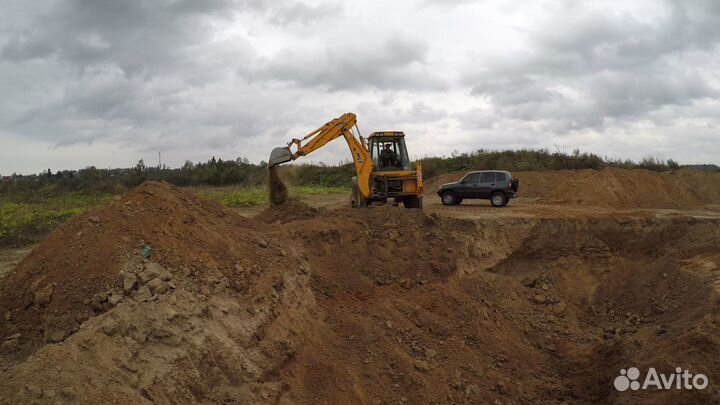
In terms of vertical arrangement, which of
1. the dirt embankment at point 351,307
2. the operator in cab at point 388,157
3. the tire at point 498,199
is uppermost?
the operator in cab at point 388,157

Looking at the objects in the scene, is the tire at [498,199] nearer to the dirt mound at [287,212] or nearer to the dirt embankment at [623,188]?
the dirt embankment at [623,188]

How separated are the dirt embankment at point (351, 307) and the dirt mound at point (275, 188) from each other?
0.44m

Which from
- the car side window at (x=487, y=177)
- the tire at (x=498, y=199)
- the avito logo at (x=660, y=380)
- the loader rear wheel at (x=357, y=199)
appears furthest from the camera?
the car side window at (x=487, y=177)

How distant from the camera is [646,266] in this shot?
43.0 ft

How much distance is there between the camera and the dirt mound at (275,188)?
14108 mm

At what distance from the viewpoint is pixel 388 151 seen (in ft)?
50.1

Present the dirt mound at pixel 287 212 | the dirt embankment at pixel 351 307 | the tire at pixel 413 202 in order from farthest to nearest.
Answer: the tire at pixel 413 202, the dirt mound at pixel 287 212, the dirt embankment at pixel 351 307

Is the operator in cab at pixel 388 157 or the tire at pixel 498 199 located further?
the tire at pixel 498 199

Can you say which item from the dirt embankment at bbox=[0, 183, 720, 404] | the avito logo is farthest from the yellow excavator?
the avito logo

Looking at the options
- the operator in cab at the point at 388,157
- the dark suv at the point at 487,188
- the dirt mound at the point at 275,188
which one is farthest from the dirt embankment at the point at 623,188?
the dirt mound at the point at 275,188

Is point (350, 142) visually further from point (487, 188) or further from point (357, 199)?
point (487, 188)

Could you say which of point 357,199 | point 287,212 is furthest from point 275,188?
point 357,199

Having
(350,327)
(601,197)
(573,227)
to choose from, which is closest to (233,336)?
(350,327)

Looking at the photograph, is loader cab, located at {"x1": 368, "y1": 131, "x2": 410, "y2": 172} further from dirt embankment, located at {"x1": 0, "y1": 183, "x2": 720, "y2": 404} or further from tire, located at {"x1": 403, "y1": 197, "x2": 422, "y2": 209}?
dirt embankment, located at {"x1": 0, "y1": 183, "x2": 720, "y2": 404}
